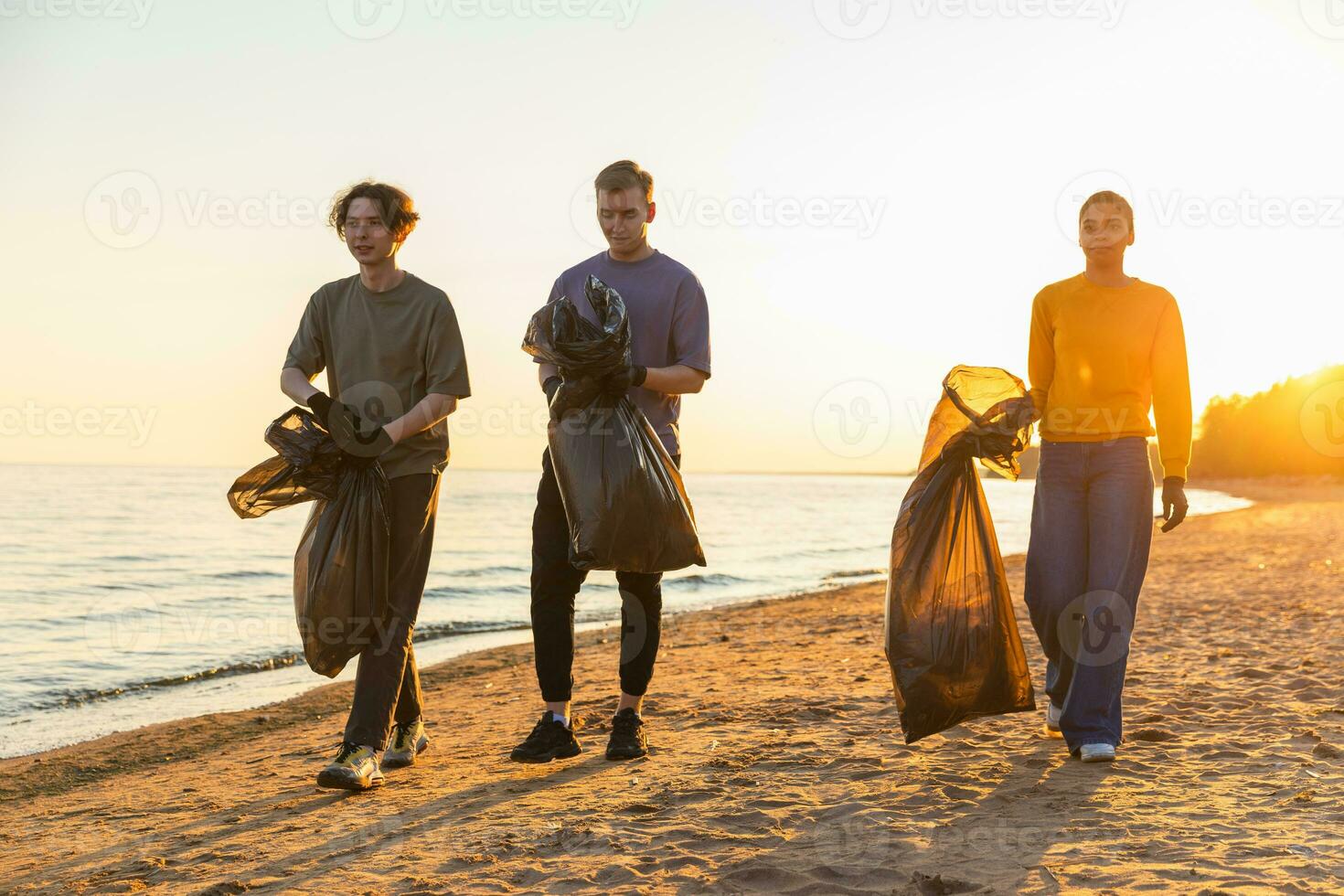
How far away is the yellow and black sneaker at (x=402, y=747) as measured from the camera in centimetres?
353

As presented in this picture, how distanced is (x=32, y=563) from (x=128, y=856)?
16.0 meters

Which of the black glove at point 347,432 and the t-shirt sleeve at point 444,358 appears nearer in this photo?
the black glove at point 347,432

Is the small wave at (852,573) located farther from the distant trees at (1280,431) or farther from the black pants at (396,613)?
the distant trees at (1280,431)

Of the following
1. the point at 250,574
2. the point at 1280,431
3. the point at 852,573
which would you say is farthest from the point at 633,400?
the point at 1280,431

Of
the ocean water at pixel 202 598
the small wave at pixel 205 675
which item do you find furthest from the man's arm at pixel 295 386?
the small wave at pixel 205 675

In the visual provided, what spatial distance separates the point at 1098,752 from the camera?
3.18 meters

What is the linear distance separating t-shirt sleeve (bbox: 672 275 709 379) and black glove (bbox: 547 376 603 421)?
0.36 meters

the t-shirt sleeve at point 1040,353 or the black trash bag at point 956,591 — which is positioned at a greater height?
the t-shirt sleeve at point 1040,353

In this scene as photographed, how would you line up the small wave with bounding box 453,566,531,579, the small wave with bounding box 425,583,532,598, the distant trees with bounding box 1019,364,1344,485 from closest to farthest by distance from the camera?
the small wave with bounding box 425,583,532,598 → the small wave with bounding box 453,566,531,579 → the distant trees with bounding box 1019,364,1344,485

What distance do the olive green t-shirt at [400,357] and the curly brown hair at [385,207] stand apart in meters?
0.18

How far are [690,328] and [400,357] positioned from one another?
96 cm

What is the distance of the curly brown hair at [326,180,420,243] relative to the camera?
3.30 m

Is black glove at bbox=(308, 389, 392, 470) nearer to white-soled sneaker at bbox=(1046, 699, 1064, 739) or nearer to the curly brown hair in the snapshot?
the curly brown hair

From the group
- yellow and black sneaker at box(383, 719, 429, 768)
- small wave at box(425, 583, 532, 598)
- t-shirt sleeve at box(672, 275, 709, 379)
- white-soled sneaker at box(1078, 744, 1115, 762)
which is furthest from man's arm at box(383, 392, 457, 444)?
small wave at box(425, 583, 532, 598)
